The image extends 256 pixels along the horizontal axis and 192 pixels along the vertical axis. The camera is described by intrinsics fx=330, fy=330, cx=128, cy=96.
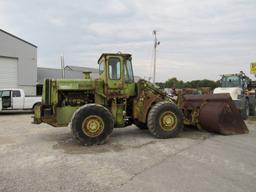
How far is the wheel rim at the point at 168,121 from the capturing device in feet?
33.4

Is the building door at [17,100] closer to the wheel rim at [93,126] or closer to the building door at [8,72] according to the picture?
the building door at [8,72]

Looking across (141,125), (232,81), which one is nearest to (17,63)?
(232,81)

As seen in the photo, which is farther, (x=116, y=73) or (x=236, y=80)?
(x=236, y=80)

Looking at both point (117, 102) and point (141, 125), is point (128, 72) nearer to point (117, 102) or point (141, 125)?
point (117, 102)

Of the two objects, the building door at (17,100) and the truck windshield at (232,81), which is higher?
the truck windshield at (232,81)

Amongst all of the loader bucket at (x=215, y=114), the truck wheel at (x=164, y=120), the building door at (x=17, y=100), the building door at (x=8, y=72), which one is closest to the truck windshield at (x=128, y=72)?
the truck wheel at (x=164, y=120)

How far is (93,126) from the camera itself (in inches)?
364

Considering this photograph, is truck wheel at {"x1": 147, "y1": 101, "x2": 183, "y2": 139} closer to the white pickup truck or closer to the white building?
the white pickup truck

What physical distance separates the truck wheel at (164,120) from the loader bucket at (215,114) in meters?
1.06

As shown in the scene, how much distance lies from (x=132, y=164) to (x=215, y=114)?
14.9 ft

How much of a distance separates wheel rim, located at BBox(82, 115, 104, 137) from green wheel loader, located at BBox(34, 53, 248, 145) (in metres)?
0.15

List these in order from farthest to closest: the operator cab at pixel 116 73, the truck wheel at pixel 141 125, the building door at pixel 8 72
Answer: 1. the building door at pixel 8 72
2. the truck wheel at pixel 141 125
3. the operator cab at pixel 116 73

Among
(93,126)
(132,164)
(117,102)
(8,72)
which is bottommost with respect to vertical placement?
(132,164)

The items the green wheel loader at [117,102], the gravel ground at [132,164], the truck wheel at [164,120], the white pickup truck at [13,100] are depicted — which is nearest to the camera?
the gravel ground at [132,164]
